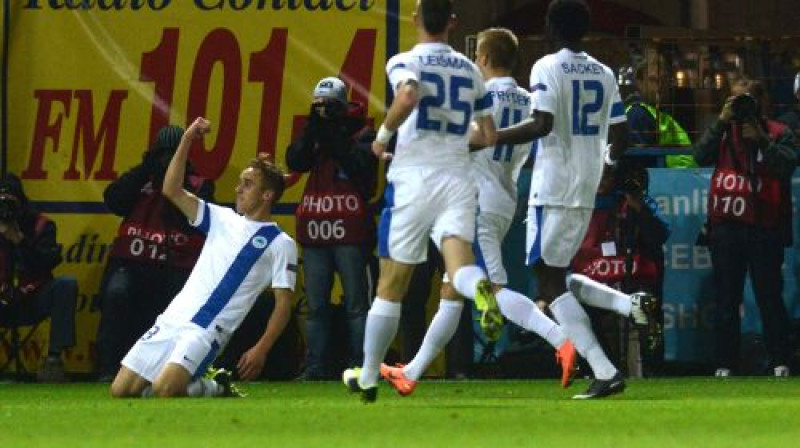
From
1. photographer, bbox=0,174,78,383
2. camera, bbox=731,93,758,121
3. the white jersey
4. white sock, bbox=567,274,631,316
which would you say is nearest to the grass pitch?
white sock, bbox=567,274,631,316

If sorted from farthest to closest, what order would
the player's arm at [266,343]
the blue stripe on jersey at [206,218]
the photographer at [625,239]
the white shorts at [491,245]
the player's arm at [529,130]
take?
the photographer at [625,239] < the white shorts at [491,245] < the blue stripe on jersey at [206,218] < the player's arm at [529,130] < the player's arm at [266,343]

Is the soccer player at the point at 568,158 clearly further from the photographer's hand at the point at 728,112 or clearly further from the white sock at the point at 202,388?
the photographer's hand at the point at 728,112

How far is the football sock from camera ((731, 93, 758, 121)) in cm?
492

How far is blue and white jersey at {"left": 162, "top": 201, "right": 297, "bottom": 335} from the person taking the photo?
12711 mm

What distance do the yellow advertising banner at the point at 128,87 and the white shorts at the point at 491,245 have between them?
374 cm

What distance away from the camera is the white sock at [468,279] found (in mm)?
10891

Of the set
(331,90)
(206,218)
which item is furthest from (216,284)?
(331,90)

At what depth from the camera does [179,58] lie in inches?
665

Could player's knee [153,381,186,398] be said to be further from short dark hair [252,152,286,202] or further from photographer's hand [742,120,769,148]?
photographer's hand [742,120,769,148]

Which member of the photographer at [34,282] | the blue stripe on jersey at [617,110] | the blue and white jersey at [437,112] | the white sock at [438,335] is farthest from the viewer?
the photographer at [34,282]

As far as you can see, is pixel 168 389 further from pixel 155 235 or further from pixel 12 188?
pixel 12 188

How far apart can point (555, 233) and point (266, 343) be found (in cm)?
164

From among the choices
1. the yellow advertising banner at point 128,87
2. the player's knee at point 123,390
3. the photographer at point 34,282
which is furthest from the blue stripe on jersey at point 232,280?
the yellow advertising banner at point 128,87

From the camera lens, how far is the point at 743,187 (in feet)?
54.0
